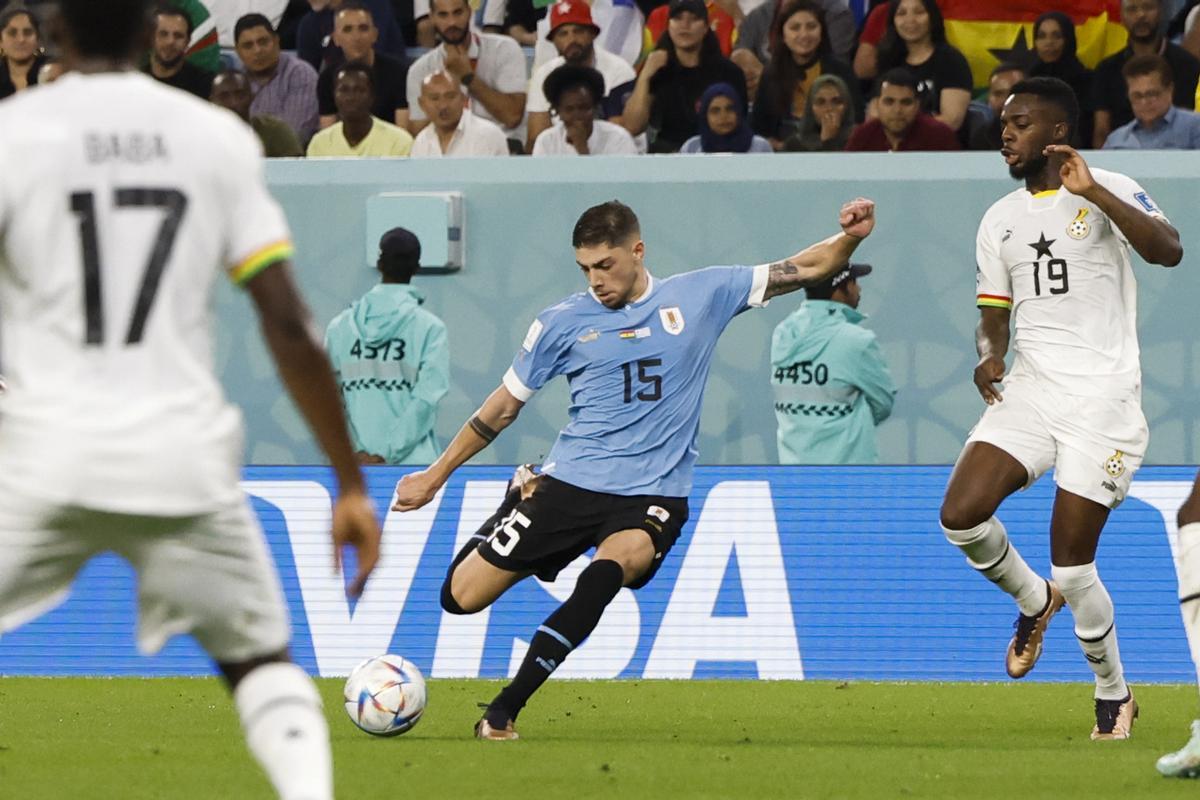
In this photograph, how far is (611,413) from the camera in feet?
27.7

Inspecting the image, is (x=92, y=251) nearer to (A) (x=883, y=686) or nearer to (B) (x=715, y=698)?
(B) (x=715, y=698)

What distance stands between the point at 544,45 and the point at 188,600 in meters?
10.7

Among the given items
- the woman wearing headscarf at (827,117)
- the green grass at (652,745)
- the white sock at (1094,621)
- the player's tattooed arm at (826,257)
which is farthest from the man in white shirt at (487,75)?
the white sock at (1094,621)

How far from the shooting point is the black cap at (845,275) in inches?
466

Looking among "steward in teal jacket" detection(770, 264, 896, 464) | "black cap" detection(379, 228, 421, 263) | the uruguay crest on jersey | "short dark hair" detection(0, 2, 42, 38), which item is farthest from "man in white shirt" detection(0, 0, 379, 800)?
"short dark hair" detection(0, 2, 42, 38)

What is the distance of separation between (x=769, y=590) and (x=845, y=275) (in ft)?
6.64

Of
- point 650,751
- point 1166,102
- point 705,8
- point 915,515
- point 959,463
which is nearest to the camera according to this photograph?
point 650,751

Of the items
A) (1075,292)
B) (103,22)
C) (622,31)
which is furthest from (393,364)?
(103,22)

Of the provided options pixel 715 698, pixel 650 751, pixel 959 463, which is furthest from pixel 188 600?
pixel 715 698

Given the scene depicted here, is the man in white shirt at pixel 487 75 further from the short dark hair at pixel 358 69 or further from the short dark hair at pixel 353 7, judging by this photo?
the short dark hair at pixel 353 7

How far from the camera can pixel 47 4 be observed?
404 centimetres

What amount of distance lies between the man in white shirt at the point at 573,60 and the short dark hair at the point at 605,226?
5536mm

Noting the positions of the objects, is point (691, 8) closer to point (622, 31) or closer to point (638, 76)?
point (638, 76)

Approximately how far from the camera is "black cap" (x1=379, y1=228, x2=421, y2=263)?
12125 millimetres
